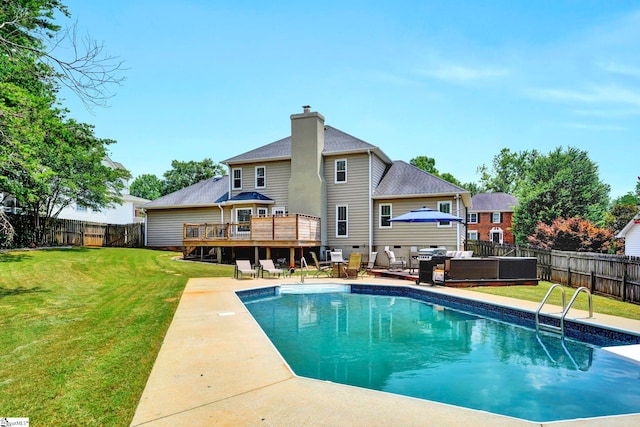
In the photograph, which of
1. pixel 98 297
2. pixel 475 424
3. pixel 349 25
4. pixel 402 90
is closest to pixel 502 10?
pixel 349 25

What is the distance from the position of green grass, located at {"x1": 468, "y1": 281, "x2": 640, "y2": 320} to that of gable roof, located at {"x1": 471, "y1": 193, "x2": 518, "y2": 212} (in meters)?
31.4

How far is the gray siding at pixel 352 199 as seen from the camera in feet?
69.7

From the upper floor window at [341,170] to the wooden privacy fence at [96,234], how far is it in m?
15.7

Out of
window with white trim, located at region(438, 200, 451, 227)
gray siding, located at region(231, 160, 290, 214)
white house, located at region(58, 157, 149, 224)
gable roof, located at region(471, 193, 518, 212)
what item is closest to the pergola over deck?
gray siding, located at region(231, 160, 290, 214)

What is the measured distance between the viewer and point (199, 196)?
25.8 m

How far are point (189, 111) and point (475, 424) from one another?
2208 centimetres

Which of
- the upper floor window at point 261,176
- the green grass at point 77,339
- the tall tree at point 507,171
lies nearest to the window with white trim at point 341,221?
the upper floor window at point 261,176

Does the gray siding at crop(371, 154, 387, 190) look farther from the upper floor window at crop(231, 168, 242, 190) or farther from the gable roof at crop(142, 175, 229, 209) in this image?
the gable roof at crop(142, 175, 229, 209)

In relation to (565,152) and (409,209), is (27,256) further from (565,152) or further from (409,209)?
(565,152)

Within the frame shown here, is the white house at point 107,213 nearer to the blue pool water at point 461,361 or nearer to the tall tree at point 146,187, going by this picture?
the blue pool water at point 461,361

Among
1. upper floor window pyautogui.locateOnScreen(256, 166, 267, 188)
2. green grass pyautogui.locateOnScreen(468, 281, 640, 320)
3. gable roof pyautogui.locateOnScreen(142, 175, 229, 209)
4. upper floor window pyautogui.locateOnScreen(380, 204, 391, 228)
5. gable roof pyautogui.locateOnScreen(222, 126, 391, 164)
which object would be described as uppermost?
gable roof pyautogui.locateOnScreen(222, 126, 391, 164)

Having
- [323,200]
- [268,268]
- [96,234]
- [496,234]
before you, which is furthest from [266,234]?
[496,234]

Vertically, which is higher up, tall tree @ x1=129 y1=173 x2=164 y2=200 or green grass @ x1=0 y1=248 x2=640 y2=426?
tall tree @ x1=129 y1=173 x2=164 y2=200

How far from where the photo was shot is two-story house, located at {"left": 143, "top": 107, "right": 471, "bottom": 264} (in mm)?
20000
